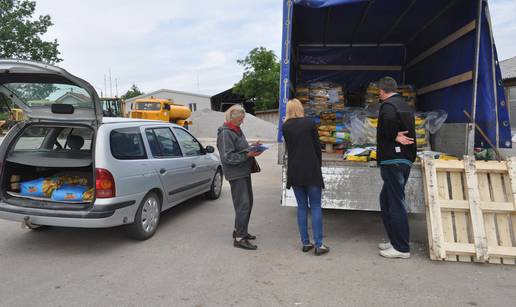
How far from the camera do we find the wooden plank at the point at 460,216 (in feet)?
13.6

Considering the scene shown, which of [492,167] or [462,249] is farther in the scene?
[492,167]

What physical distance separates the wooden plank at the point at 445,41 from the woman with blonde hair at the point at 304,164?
9.98ft

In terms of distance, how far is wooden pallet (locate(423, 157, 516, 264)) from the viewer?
404 cm

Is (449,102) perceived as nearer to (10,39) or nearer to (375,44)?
(375,44)

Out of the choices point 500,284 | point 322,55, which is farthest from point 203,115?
point 500,284

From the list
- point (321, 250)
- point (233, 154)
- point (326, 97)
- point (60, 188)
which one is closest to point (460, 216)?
point (321, 250)

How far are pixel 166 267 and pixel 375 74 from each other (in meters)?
6.05

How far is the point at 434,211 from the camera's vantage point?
4.21m

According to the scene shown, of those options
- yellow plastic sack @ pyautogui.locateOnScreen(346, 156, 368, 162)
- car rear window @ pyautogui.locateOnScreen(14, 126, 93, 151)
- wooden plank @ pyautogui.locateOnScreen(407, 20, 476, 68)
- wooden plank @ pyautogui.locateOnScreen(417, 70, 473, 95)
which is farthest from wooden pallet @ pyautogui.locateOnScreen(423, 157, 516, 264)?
car rear window @ pyautogui.locateOnScreen(14, 126, 93, 151)

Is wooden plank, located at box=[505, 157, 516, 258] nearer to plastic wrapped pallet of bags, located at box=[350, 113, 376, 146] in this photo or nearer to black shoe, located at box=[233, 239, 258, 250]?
plastic wrapped pallet of bags, located at box=[350, 113, 376, 146]

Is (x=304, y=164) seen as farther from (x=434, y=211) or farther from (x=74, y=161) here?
(x=74, y=161)

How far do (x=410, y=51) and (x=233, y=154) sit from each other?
16.9 ft

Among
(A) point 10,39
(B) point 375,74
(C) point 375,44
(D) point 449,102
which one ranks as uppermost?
(A) point 10,39

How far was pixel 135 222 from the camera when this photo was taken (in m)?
4.65
